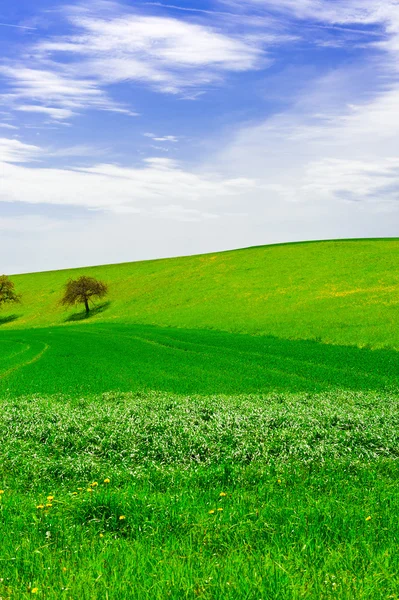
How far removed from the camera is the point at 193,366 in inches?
1235

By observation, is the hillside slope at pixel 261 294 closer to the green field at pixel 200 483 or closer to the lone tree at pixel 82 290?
the lone tree at pixel 82 290

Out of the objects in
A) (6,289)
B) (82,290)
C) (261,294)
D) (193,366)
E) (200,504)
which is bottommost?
(193,366)

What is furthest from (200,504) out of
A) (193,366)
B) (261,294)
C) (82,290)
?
(82,290)

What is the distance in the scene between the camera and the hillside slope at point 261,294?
4934 cm

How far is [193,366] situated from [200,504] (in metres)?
23.1

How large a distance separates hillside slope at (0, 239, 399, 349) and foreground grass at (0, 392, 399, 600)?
28623mm

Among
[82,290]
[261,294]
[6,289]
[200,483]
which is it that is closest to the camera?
[200,483]

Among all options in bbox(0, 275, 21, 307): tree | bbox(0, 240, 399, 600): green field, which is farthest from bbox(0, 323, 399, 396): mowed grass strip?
bbox(0, 275, 21, 307): tree

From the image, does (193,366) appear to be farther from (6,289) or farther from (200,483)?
(6,289)

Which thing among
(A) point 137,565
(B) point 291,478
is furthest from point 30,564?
(B) point 291,478

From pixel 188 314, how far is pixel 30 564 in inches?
2371

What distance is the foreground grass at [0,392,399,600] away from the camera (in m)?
5.83

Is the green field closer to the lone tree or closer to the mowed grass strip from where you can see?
the mowed grass strip

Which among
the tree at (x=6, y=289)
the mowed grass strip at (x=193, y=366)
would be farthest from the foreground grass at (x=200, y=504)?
the tree at (x=6, y=289)
